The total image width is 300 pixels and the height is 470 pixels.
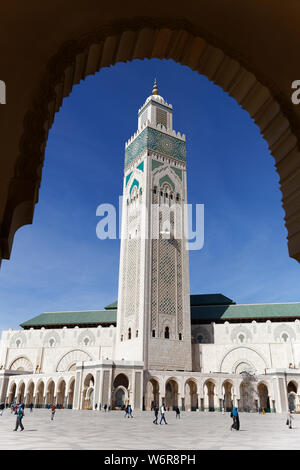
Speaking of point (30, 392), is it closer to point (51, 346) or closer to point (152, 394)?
point (51, 346)

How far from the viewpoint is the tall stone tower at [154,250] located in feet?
85.5

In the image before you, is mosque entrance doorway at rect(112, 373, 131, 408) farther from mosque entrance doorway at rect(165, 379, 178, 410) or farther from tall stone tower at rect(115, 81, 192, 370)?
mosque entrance doorway at rect(165, 379, 178, 410)

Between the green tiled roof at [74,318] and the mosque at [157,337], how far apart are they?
0.39 ft

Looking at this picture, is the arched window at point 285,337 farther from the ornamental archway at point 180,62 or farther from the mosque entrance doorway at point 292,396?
the ornamental archway at point 180,62

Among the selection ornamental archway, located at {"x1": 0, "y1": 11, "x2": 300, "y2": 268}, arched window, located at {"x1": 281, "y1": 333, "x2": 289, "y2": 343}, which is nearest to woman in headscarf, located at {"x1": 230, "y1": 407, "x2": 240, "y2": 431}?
ornamental archway, located at {"x1": 0, "y1": 11, "x2": 300, "y2": 268}

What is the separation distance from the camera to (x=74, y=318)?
113 feet

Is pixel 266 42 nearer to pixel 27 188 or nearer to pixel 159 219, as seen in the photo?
pixel 27 188

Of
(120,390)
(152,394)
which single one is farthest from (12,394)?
(152,394)

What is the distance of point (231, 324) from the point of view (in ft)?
99.3

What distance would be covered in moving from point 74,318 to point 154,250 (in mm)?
11535

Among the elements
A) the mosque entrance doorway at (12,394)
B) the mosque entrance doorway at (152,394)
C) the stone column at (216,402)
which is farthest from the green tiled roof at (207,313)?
the mosque entrance doorway at (152,394)

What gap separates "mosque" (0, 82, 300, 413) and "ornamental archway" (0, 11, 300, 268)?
70.9 ft
